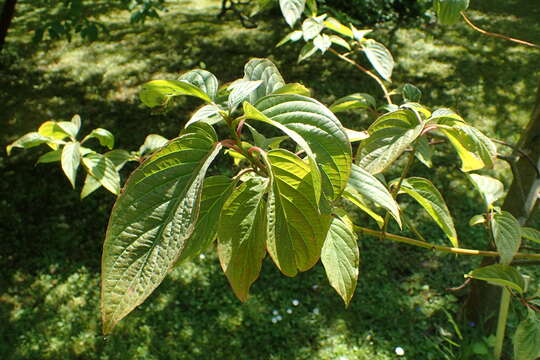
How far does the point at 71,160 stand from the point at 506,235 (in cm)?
126

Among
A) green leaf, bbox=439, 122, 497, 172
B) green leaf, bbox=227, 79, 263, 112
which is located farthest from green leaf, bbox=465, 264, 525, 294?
green leaf, bbox=227, 79, 263, 112

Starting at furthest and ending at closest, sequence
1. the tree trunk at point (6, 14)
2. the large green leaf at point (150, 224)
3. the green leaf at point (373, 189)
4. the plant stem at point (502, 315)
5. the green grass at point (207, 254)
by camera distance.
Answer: the tree trunk at point (6, 14) → the green grass at point (207, 254) → the plant stem at point (502, 315) → the green leaf at point (373, 189) → the large green leaf at point (150, 224)

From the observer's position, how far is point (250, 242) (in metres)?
0.62

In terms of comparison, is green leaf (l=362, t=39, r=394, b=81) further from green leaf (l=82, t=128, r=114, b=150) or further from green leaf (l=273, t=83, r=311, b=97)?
green leaf (l=82, t=128, r=114, b=150)

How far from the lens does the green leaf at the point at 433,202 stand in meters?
1.01

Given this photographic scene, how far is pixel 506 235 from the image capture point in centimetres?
129

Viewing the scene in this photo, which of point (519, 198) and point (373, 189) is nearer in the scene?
point (373, 189)

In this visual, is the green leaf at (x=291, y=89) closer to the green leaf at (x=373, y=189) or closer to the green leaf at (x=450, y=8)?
the green leaf at (x=373, y=189)

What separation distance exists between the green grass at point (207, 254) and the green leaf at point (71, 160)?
1889mm

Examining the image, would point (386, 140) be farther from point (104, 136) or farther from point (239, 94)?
point (104, 136)

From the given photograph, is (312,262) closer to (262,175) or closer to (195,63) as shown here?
(262,175)

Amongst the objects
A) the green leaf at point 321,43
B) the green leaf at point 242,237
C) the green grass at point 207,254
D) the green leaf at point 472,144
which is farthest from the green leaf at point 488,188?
the green grass at point 207,254

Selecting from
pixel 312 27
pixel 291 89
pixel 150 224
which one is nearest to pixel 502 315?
pixel 312 27

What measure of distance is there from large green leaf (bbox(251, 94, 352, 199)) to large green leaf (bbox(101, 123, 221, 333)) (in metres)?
0.11
